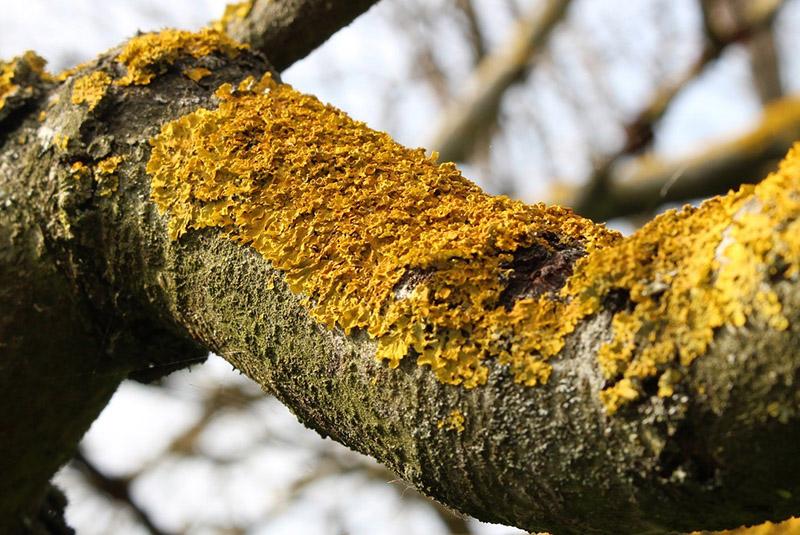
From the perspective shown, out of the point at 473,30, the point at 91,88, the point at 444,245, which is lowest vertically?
the point at 444,245

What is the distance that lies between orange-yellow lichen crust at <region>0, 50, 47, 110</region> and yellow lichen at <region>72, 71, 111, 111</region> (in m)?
0.16

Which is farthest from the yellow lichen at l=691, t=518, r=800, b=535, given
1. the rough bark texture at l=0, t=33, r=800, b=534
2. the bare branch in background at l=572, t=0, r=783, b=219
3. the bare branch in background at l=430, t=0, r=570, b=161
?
the bare branch in background at l=430, t=0, r=570, b=161

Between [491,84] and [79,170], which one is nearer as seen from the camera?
[79,170]

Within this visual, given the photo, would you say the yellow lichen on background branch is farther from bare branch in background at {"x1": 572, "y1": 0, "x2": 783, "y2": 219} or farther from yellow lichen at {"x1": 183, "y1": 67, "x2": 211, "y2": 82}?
bare branch in background at {"x1": 572, "y1": 0, "x2": 783, "y2": 219}

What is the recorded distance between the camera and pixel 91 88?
46.6 inches

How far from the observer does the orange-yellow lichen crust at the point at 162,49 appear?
120cm

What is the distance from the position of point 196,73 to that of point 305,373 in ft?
1.88

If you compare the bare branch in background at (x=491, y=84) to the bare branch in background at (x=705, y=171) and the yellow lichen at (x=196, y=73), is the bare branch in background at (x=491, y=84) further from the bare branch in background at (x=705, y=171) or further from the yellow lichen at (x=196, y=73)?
the yellow lichen at (x=196, y=73)

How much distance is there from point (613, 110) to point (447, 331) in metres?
4.43

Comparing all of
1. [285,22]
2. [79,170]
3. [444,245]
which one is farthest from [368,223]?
[285,22]

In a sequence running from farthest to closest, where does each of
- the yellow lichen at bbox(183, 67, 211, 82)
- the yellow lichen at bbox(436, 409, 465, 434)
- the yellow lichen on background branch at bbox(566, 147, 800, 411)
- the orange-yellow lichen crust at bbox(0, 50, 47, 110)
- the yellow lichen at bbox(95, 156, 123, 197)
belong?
the orange-yellow lichen crust at bbox(0, 50, 47, 110) < the yellow lichen at bbox(183, 67, 211, 82) < the yellow lichen at bbox(95, 156, 123, 197) < the yellow lichen at bbox(436, 409, 465, 434) < the yellow lichen on background branch at bbox(566, 147, 800, 411)

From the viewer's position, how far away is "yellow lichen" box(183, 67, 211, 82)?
1.20 metres

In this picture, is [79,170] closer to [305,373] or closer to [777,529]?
[305,373]

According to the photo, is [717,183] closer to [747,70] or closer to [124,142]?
[124,142]
